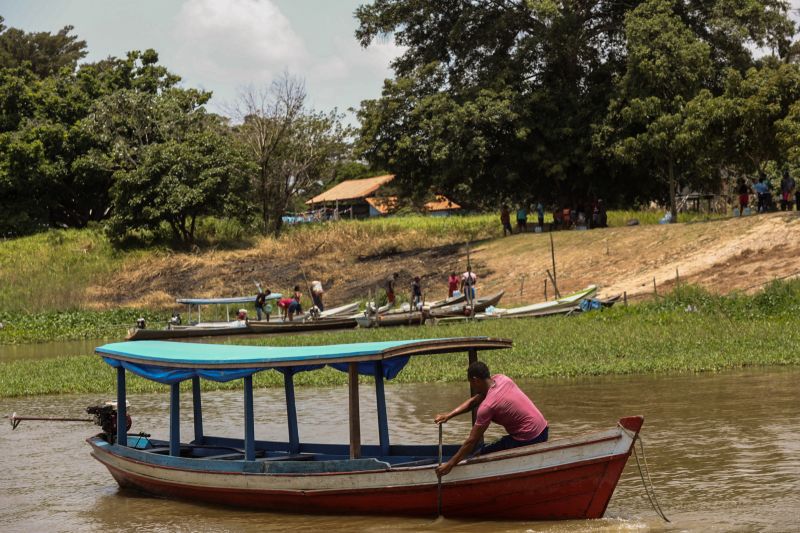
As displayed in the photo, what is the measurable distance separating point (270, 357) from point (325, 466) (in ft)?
4.53

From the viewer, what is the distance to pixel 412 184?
159 feet

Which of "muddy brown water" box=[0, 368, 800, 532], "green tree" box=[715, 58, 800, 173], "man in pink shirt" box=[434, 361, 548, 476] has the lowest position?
"muddy brown water" box=[0, 368, 800, 532]

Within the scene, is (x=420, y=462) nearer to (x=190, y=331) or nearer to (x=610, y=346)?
(x=610, y=346)

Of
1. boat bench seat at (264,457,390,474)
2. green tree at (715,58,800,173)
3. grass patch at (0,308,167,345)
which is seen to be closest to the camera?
boat bench seat at (264,457,390,474)

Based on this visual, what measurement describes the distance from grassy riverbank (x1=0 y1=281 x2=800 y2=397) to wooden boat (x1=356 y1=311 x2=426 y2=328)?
377 centimetres

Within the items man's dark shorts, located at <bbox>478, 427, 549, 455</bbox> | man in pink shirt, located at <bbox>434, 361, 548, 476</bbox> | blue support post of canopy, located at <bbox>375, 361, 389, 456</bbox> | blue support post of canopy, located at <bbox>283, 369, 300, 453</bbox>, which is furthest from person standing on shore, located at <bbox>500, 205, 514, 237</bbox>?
man in pink shirt, located at <bbox>434, 361, 548, 476</bbox>

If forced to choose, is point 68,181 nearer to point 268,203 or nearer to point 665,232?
point 268,203

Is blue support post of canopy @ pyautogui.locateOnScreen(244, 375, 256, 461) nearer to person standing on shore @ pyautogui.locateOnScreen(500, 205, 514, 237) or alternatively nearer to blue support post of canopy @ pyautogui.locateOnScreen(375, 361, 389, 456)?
blue support post of canopy @ pyautogui.locateOnScreen(375, 361, 389, 456)

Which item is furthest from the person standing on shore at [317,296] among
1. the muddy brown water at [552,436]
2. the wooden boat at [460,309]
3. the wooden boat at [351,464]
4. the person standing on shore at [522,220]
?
the wooden boat at [351,464]

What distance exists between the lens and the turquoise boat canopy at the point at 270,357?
38.1 feet

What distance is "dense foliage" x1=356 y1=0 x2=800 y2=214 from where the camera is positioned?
40.6 m

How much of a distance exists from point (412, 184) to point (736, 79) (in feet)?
53.1

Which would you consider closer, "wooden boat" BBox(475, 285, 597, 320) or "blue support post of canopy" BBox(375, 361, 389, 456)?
"blue support post of canopy" BBox(375, 361, 389, 456)

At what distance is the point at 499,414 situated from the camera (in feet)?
35.8
